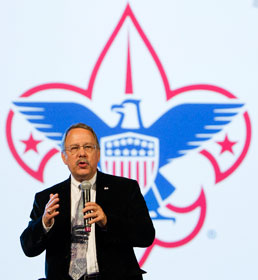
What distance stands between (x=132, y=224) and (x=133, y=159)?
1.30 m

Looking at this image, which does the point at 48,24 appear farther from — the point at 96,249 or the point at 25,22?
the point at 96,249

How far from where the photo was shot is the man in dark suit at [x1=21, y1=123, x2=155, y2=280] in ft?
6.79

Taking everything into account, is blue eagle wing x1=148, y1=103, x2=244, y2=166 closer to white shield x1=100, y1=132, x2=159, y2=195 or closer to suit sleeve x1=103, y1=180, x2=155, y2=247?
white shield x1=100, y1=132, x2=159, y2=195

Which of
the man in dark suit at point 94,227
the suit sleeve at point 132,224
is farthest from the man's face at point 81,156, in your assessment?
the suit sleeve at point 132,224

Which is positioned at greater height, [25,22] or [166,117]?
[25,22]

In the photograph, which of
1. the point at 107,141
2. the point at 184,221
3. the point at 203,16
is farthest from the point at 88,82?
the point at 184,221

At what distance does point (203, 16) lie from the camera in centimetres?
343

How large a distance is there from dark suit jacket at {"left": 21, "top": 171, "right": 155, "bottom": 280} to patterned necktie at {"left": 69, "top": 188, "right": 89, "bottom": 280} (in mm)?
23

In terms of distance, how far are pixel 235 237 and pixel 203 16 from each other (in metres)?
1.53

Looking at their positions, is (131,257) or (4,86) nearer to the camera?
(131,257)

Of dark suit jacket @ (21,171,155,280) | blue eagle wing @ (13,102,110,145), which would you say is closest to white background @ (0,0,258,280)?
blue eagle wing @ (13,102,110,145)

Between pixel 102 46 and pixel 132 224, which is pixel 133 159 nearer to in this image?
pixel 102 46

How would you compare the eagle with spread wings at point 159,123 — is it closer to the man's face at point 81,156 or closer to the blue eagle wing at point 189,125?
the blue eagle wing at point 189,125

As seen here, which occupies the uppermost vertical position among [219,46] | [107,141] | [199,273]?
[219,46]
